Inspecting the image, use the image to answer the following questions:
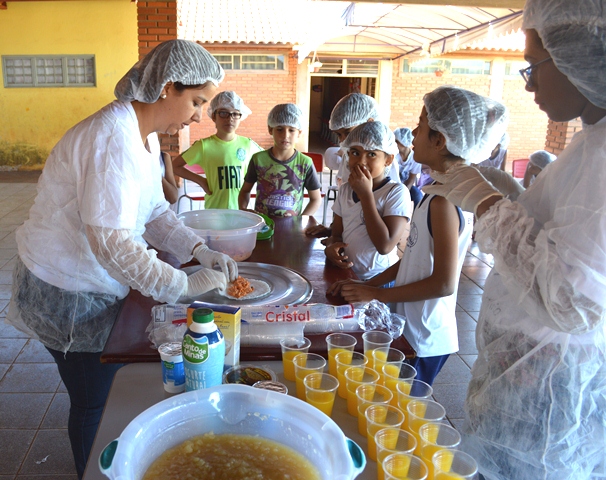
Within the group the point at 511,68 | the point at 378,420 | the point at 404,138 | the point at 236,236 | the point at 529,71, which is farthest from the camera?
the point at 511,68

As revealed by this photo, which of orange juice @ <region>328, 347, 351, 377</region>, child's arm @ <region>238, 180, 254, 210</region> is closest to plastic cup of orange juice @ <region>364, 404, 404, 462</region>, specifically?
orange juice @ <region>328, 347, 351, 377</region>

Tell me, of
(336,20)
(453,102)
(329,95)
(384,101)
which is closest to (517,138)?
(384,101)

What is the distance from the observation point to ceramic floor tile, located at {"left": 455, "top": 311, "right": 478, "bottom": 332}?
13.1ft

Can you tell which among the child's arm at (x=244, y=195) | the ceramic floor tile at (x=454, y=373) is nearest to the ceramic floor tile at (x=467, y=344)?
Answer: the ceramic floor tile at (x=454, y=373)

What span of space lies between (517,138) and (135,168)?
43.8 feet

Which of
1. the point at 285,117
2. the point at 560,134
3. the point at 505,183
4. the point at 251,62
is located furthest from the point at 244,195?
the point at 251,62

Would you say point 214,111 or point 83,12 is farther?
point 83,12

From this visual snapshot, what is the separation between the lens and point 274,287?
1951 mm

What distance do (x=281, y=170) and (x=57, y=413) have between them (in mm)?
2036

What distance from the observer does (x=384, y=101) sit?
13.4m

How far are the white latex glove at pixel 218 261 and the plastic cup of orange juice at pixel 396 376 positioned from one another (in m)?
0.79

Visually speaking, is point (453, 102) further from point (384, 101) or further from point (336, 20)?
point (384, 101)

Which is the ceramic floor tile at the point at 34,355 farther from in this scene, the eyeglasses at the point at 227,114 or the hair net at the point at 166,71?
the hair net at the point at 166,71

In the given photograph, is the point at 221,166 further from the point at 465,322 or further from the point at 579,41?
the point at 579,41
